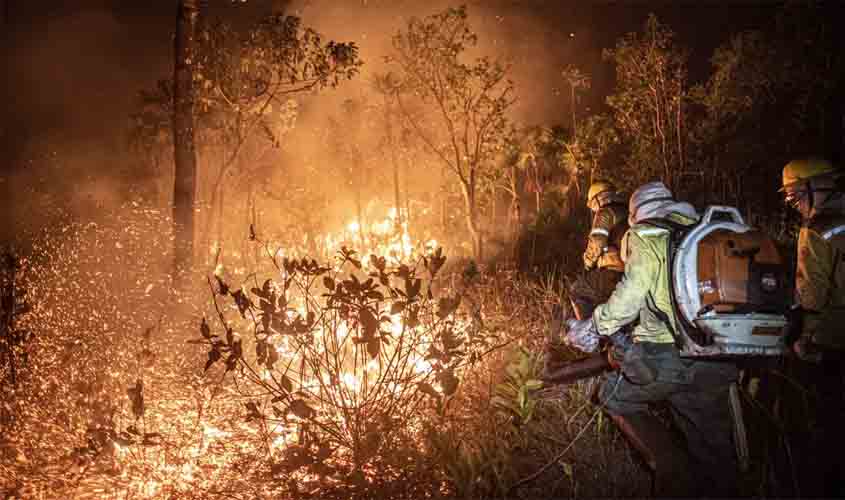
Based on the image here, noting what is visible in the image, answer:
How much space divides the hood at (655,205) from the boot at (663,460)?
1238 mm

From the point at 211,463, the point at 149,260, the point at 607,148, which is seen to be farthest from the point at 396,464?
the point at 607,148

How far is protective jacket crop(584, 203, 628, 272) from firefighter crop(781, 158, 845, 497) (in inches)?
87.9

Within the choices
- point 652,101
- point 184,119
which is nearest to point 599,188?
point 184,119

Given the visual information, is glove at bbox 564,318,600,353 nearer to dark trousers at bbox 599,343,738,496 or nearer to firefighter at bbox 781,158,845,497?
dark trousers at bbox 599,343,738,496

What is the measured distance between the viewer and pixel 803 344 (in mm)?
3322

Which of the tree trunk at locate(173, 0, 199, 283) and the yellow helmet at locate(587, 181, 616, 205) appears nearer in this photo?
the yellow helmet at locate(587, 181, 616, 205)

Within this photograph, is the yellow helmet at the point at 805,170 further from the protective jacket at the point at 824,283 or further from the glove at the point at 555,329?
the glove at the point at 555,329

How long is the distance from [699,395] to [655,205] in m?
1.10

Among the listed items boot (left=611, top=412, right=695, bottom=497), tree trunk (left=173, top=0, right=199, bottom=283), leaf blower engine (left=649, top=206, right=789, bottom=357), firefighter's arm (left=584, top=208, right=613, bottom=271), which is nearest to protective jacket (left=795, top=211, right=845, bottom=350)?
leaf blower engine (left=649, top=206, right=789, bottom=357)

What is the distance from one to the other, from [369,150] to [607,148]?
538 inches

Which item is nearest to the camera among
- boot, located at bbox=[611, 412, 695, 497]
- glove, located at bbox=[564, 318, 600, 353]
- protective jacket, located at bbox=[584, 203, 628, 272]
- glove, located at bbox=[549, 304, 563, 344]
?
boot, located at bbox=[611, 412, 695, 497]

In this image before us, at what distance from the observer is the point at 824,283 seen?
3.27 metres

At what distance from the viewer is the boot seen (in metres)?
3.38

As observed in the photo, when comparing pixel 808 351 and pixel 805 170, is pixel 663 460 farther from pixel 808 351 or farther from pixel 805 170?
pixel 805 170
